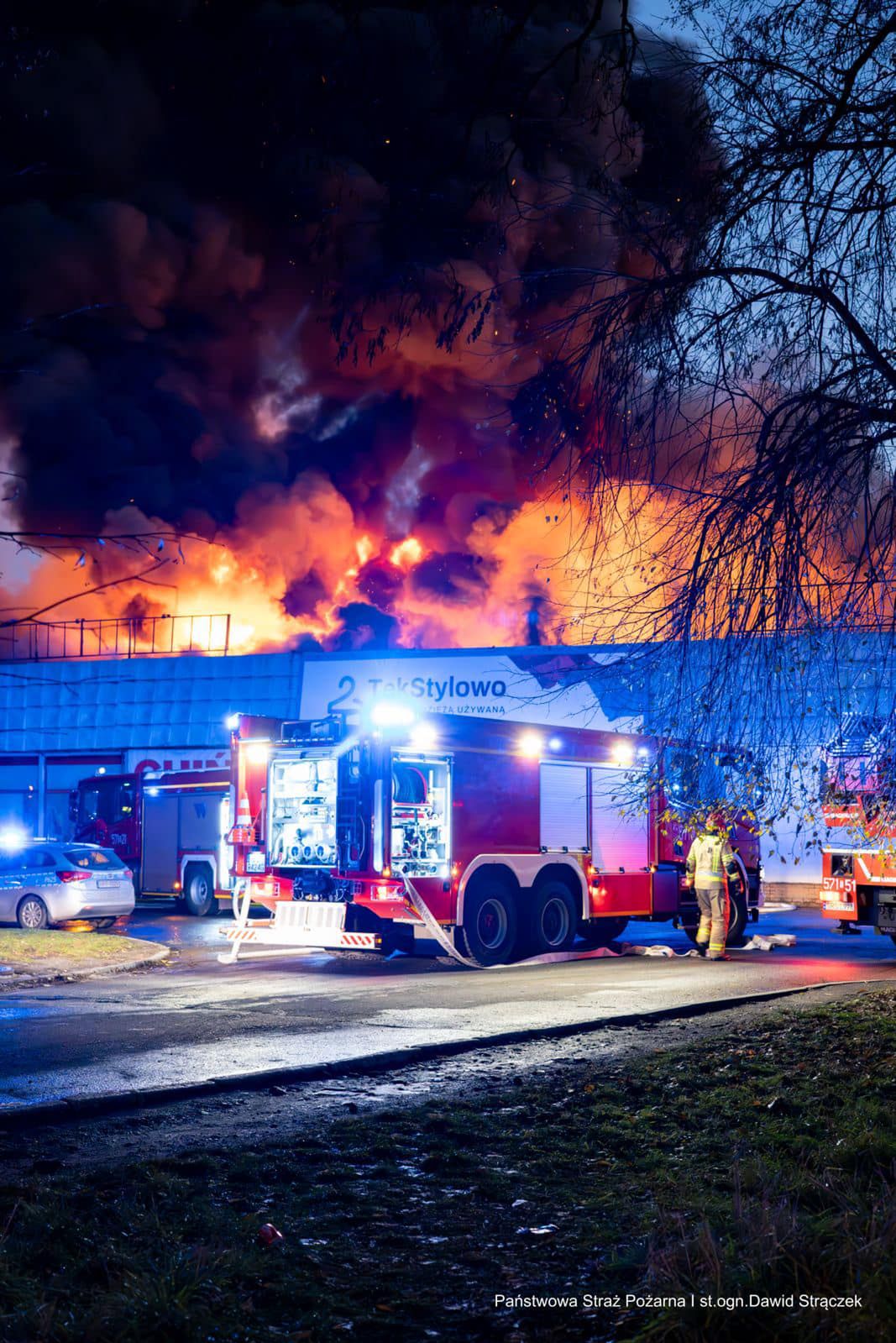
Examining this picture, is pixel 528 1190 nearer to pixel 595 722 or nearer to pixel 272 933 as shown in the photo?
pixel 272 933

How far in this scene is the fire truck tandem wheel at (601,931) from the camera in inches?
720

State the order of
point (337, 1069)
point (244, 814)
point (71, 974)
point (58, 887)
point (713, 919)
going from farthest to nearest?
Result: point (58, 887)
point (713, 919)
point (244, 814)
point (71, 974)
point (337, 1069)

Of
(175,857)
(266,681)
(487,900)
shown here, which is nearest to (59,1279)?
(487,900)

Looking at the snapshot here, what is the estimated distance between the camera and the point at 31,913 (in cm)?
2067

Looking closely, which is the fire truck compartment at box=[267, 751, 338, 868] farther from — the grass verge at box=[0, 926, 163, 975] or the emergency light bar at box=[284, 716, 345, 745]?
the grass verge at box=[0, 926, 163, 975]

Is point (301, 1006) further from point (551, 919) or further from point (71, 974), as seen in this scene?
point (551, 919)

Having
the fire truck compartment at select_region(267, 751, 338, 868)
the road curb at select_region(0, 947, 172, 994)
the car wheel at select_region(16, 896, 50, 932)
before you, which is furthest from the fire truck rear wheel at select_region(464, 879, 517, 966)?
the car wheel at select_region(16, 896, 50, 932)

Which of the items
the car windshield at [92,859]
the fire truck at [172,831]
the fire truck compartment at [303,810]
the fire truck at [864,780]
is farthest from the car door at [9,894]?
the fire truck at [864,780]

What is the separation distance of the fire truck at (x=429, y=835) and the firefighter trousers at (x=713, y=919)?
128 centimetres

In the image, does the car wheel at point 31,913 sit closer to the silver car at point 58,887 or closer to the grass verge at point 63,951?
the silver car at point 58,887

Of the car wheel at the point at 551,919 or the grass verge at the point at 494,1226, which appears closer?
the grass verge at the point at 494,1226

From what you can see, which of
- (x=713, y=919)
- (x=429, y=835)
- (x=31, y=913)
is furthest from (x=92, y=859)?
(x=713, y=919)

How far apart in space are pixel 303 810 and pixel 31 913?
7.01m

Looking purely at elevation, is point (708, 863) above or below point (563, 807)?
below
